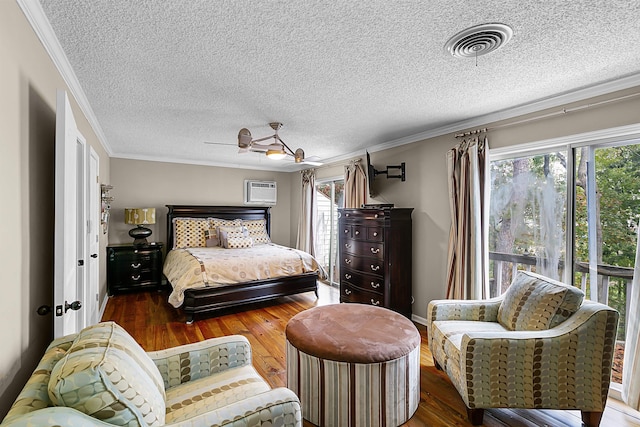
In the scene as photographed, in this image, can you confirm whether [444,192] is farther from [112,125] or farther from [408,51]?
[112,125]

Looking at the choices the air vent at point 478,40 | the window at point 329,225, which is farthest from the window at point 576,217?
the window at point 329,225

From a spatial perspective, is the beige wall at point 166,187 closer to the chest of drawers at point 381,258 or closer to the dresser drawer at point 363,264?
the dresser drawer at point 363,264

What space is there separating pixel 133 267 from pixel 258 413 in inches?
181

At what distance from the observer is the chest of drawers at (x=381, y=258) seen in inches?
141

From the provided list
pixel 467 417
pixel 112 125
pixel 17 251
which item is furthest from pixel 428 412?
pixel 112 125

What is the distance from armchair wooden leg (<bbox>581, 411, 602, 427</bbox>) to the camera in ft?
6.05

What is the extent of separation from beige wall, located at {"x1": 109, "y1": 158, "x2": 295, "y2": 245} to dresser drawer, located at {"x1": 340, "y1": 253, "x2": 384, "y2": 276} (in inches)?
111

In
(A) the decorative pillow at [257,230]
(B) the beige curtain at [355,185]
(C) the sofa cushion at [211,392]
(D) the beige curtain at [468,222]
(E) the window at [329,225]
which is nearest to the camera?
(C) the sofa cushion at [211,392]

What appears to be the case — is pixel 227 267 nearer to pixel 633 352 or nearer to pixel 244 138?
pixel 244 138

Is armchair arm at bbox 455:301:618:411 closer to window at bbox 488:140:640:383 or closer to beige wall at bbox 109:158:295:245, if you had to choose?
window at bbox 488:140:640:383

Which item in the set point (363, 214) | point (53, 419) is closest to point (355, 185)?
point (363, 214)

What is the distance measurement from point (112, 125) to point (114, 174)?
6.74ft

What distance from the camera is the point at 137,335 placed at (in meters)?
3.25

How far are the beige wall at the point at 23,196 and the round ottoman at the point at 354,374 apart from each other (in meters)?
1.37
